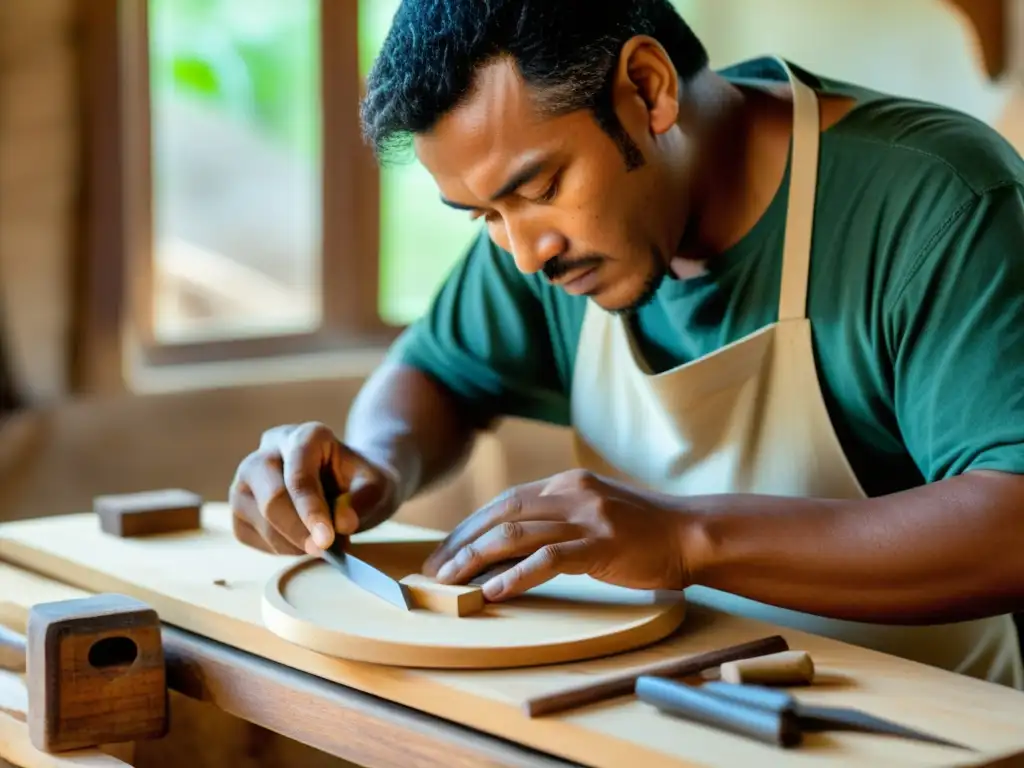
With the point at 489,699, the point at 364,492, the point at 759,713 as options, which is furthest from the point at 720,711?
the point at 364,492

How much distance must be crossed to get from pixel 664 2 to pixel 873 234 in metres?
0.38

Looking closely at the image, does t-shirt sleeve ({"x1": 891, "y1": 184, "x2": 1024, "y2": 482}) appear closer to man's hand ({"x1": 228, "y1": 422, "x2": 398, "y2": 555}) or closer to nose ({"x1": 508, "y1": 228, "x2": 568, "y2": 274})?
nose ({"x1": 508, "y1": 228, "x2": 568, "y2": 274})

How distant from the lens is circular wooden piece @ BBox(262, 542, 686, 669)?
4.11 ft

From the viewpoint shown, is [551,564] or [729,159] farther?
[729,159]

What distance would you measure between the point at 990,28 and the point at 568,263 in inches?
98.6

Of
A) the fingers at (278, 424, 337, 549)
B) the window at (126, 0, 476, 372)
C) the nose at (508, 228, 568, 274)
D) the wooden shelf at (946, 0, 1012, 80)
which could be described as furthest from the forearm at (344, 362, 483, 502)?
the wooden shelf at (946, 0, 1012, 80)

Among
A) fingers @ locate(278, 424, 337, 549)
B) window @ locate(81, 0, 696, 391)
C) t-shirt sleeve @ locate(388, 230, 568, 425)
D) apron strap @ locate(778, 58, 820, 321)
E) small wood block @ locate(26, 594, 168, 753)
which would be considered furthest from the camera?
window @ locate(81, 0, 696, 391)

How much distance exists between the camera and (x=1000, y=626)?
5.77ft

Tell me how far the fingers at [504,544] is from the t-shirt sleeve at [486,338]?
27.6 inches

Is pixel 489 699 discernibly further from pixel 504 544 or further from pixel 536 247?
pixel 536 247

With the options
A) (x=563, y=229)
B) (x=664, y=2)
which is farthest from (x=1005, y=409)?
(x=664, y=2)

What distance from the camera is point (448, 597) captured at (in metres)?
1.37

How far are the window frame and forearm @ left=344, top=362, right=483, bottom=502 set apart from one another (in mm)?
1079

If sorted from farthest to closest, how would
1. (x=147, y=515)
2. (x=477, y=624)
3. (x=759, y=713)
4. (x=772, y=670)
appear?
(x=147, y=515)
(x=477, y=624)
(x=772, y=670)
(x=759, y=713)
